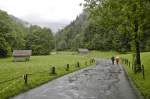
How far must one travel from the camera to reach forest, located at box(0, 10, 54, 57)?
311 feet

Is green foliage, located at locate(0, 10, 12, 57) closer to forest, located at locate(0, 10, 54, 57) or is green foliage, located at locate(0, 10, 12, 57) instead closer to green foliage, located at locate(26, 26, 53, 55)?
forest, located at locate(0, 10, 54, 57)

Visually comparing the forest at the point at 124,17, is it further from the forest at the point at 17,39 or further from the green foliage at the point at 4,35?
the forest at the point at 17,39

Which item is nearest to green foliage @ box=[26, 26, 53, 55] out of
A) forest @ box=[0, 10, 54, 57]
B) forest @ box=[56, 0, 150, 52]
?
forest @ box=[0, 10, 54, 57]

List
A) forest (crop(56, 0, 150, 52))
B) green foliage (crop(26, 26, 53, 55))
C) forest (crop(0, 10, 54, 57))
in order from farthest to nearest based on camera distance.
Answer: green foliage (crop(26, 26, 53, 55)), forest (crop(0, 10, 54, 57)), forest (crop(56, 0, 150, 52))

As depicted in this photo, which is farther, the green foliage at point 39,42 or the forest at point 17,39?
the green foliage at point 39,42

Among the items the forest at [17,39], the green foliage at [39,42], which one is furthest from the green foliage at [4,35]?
the green foliage at [39,42]

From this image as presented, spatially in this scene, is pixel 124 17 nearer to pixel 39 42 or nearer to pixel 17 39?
pixel 17 39

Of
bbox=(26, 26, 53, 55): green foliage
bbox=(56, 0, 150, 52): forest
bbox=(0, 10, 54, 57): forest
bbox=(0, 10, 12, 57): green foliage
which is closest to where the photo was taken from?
bbox=(56, 0, 150, 52): forest

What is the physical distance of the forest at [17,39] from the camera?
94.7m

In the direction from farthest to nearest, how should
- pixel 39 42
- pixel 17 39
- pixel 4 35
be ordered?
1. pixel 39 42
2. pixel 17 39
3. pixel 4 35

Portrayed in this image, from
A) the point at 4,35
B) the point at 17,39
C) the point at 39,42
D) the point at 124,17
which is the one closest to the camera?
the point at 124,17

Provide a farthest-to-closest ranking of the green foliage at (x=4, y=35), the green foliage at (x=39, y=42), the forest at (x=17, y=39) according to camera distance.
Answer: the green foliage at (x=39, y=42)
the forest at (x=17, y=39)
the green foliage at (x=4, y=35)

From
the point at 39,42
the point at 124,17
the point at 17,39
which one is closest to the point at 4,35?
the point at 17,39

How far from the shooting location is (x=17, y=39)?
106250 mm
